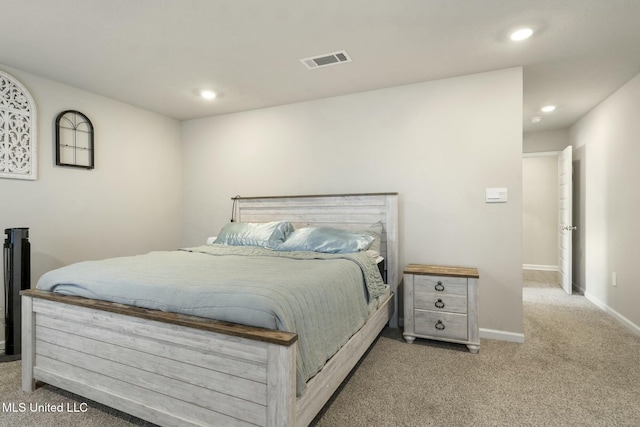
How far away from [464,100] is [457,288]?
168 centimetres

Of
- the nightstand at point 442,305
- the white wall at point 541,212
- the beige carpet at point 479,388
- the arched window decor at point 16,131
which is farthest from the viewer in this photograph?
the white wall at point 541,212

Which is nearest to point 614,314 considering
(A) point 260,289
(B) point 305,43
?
(A) point 260,289

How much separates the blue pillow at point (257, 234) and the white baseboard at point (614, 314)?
326cm

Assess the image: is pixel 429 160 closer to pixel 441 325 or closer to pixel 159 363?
pixel 441 325

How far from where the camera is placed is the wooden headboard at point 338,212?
3.10 meters

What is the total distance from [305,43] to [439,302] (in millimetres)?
2258

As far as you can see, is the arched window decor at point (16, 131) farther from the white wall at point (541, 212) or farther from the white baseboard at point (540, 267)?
the white baseboard at point (540, 267)

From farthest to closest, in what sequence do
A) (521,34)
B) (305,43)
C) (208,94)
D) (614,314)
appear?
1. (208,94)
2. (614,314)
3. (305,43)
4. (521,34)

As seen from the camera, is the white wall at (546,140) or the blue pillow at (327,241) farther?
the white wall at (546,140)

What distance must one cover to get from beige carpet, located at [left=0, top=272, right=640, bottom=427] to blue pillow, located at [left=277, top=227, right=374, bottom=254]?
842 millimetres

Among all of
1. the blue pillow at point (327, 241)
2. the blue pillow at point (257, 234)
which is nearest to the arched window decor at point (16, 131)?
the blue pillow at point (257, 234)

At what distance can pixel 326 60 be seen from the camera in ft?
8.73

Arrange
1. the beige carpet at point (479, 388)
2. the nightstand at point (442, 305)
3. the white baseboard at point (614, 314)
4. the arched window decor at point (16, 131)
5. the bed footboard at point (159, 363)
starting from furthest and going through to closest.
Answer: the white baseboard at point (614, 314) → the arched window decor at point (16, 131) → the nightstand at point (442, 305) → the beige carpet at point (479, 388) → the bed footboard at point (159, 363)

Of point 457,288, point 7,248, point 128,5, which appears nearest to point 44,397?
point 7,248
